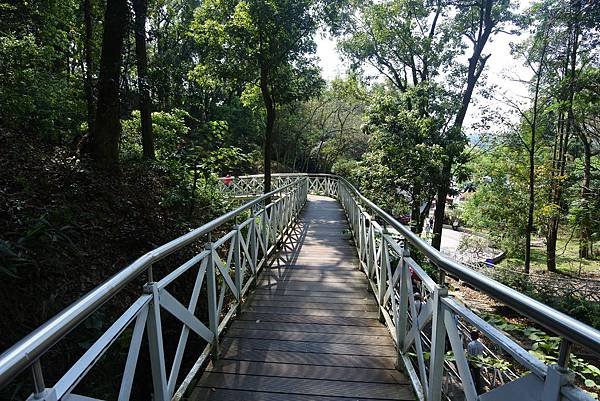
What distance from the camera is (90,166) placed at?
16.1 feet

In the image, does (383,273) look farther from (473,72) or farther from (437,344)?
(473,72)

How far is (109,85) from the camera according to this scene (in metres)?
4.90

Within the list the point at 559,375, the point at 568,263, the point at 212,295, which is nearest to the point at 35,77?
the point at 212,295

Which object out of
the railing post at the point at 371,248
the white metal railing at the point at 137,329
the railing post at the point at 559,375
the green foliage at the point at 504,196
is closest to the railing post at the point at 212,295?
the white metal railing at the point at 137,329

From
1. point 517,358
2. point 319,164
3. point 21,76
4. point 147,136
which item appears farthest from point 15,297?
point 319,164

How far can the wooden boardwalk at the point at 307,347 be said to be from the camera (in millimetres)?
2250

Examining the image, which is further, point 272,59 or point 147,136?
point 272,59

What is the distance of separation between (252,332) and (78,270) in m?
1.65

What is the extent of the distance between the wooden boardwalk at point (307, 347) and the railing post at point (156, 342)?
17.3 inches

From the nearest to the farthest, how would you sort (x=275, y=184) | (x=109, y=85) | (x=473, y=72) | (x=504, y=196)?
(x=109, y=85), (x=473, y=72), (x=504, y=196), (x=275, y=184)

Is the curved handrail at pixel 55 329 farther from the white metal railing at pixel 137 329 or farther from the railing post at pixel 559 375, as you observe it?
the railing post at pixel 559 375

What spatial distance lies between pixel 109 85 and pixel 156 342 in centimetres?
434

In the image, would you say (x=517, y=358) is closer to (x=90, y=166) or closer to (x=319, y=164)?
(x=90, y=166)

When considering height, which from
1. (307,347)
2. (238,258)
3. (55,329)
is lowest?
(307,347)
